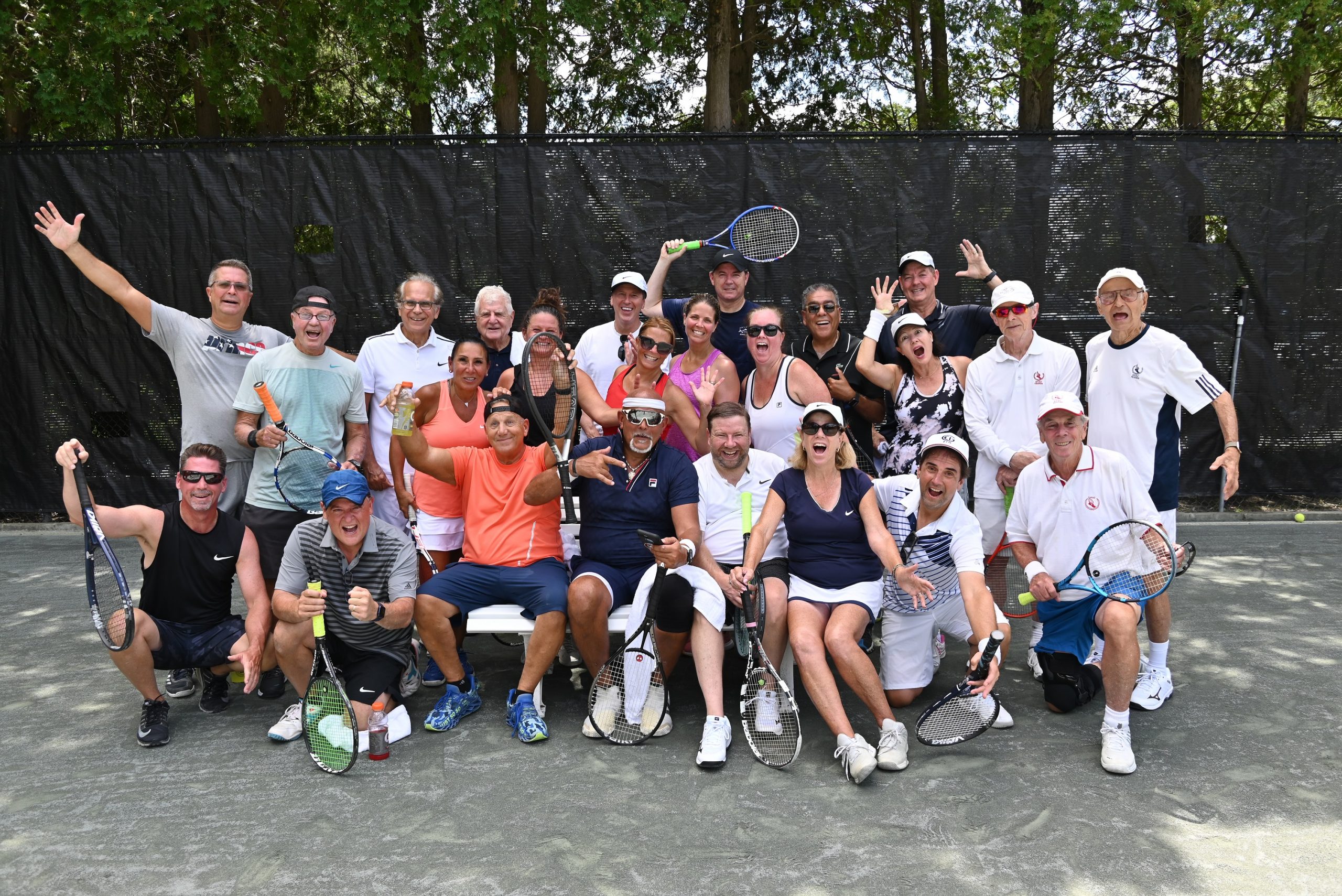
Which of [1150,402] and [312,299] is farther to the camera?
[312,299]

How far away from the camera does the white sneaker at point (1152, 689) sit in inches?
173

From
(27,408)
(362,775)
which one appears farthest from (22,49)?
(362,775)

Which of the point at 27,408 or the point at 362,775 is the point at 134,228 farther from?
the point at 362,775

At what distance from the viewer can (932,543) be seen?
174 inches

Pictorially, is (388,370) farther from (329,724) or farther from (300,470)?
(329,724)

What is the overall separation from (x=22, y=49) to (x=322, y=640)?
22.8 ft

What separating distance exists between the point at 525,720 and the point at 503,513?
983mm

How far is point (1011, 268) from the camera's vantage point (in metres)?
7.53

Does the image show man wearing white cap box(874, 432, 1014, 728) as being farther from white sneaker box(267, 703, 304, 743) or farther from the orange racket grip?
the orange racket grip

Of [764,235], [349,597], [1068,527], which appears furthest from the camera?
[764,235]

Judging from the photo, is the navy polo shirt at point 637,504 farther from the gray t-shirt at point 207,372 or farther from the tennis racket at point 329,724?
the gray t-shirt at point 207,372

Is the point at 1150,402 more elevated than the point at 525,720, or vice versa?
the point at 1150,402

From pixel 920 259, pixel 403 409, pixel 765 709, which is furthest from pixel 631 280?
pixel 765 709

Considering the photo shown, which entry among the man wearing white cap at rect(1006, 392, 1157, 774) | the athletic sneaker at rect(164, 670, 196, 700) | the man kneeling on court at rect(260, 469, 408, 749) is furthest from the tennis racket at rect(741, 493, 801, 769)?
the athletic sneaker at rect(164, 670, 196, 700)
